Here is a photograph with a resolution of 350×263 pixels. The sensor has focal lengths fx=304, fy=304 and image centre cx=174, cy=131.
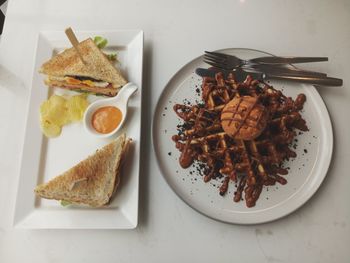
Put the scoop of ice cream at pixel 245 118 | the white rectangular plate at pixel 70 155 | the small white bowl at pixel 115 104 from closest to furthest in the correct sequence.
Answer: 1. the scoop of ice cream at pixel 245 118
2. the white rectangular plate at pixel 70 155
3. the small white bowl at pixel 115 104

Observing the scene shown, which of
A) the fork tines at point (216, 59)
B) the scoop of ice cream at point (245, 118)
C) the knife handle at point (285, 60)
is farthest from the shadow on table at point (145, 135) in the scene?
the knife handle at point (285, 60)

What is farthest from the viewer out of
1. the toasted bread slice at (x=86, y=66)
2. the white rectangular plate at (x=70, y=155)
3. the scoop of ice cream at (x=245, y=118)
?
the toasted bread slice at (x=86, y=66)

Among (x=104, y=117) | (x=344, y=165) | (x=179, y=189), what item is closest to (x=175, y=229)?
(x=179, y=189)

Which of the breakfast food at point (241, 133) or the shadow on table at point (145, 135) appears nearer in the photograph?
the breakfast food at point (241, 133)

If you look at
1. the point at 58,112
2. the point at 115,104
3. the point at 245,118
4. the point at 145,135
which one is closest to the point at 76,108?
the point at 58,112

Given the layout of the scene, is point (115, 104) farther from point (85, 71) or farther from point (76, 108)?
point (85, 71)

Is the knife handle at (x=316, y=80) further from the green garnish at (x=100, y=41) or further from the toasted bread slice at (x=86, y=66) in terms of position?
the green garnish at (x=100, y=41)

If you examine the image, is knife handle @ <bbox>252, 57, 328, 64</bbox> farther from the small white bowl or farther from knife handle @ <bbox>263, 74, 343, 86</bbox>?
the small white bowl

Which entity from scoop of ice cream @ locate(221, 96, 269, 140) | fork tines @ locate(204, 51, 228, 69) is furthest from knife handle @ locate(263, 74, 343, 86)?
scoop of ice cream @ locate(221, 96, 269, 140)
